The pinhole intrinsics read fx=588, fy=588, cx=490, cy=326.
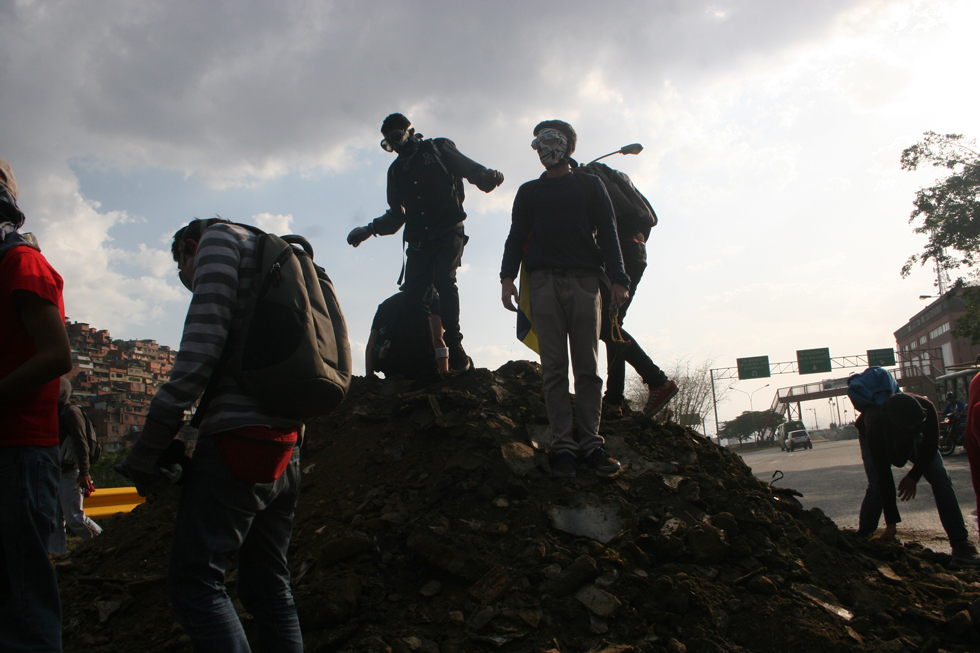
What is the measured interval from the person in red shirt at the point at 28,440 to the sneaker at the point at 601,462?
2602 millimetres

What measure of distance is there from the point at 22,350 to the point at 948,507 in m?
5.18

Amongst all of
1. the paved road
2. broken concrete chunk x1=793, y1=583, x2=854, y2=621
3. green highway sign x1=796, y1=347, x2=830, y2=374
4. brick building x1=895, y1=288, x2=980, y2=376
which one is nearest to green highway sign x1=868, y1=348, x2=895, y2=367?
green highway sign x1=796, y1=347, x2=830, y2=374

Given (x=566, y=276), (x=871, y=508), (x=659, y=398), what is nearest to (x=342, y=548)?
(x=566, y=276)

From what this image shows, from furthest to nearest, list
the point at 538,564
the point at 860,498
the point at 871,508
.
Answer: the point at 860,498 → the point at 871,508 → the point at 538,564

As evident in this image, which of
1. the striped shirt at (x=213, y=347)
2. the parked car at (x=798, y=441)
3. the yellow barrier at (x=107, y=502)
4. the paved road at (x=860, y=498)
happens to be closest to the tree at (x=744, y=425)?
the parked car at (x=798, y=441)

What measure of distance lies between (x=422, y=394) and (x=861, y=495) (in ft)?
20.5

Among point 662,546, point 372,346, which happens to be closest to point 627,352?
point 662,546

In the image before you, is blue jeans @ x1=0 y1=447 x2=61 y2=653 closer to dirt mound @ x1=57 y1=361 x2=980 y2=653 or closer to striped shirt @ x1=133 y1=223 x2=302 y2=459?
striped shirt @ x1=133 y1=223 x2=302 y2=459

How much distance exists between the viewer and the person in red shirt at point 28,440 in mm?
1750

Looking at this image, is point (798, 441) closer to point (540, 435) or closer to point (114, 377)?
point (540, 435)

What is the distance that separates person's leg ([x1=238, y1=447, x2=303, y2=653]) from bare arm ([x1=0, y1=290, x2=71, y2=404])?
811 mm

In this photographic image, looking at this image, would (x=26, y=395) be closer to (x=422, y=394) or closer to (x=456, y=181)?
(x=422, y=394)

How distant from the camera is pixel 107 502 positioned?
25.0ft

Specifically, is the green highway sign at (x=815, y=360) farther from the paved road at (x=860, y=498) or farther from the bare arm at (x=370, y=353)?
the bare arm at (x=370, y=353)
